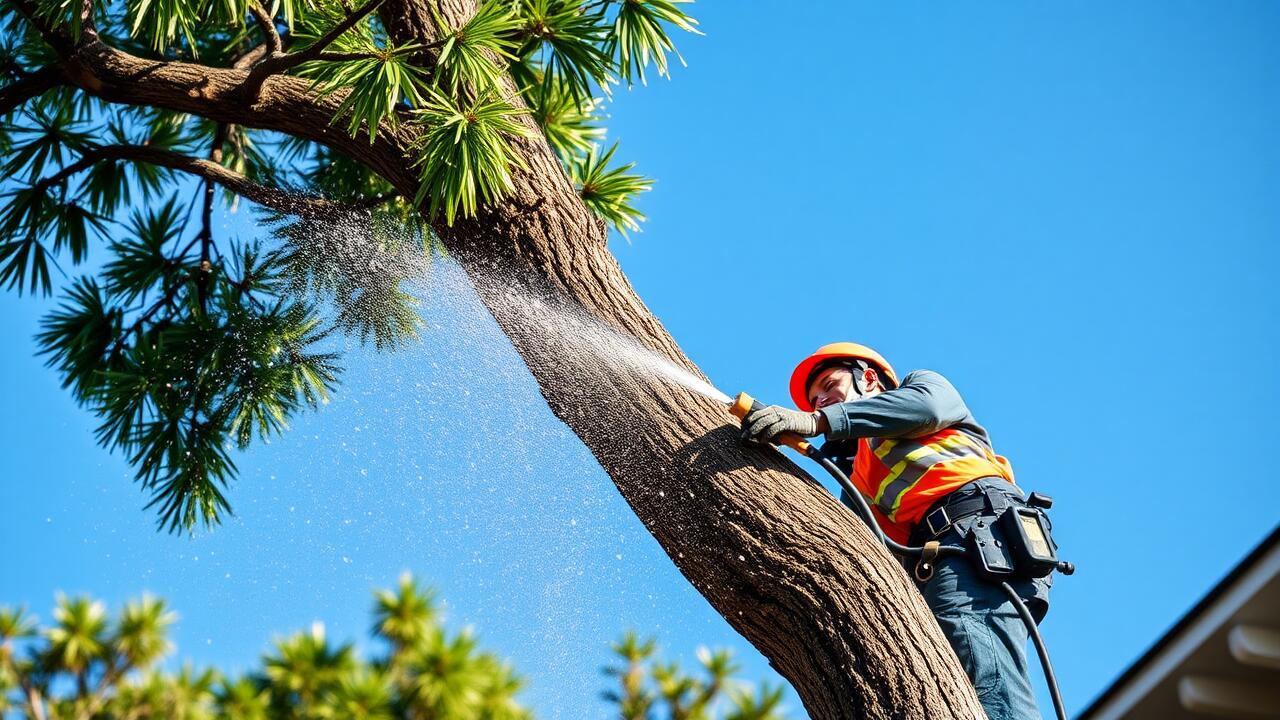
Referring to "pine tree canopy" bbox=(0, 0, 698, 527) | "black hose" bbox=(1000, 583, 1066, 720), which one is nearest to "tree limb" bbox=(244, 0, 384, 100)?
"pine tree canopy" bbox=(0, 0, 698, 527)

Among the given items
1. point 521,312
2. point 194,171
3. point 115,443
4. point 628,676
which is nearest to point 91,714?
point 628,676

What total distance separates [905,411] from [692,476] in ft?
2.03

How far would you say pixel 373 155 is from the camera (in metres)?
2.65

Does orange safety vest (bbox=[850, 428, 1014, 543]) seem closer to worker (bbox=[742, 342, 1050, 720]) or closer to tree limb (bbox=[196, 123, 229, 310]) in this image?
worker (bbox=[742, 342, 1050, 720])

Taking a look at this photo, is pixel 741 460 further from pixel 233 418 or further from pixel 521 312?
pixel 233 418

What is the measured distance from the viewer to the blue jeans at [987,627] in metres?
2.22

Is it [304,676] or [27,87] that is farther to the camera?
[304,676]

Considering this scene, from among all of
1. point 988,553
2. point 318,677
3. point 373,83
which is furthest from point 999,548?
point 318,677

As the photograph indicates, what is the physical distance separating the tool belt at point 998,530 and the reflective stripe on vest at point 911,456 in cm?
9

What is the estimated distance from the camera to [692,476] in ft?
6.78

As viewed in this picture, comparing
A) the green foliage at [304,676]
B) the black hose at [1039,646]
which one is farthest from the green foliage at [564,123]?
the green foliage at [304,676]

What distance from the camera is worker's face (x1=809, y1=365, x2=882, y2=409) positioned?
2949 mm

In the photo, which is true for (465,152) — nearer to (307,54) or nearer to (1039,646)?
(307,54)

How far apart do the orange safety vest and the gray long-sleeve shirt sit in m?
0.05
